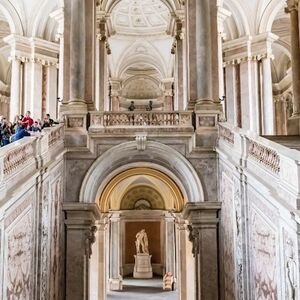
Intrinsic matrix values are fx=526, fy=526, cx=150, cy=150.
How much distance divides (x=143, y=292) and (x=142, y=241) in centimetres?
596

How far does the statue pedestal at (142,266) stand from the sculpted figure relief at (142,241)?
0.31 meters

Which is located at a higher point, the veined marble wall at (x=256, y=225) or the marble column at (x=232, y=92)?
the marble column at (x=232, y=92)

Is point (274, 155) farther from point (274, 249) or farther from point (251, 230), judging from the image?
point (251, 230)

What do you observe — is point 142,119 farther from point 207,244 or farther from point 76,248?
point 76,248

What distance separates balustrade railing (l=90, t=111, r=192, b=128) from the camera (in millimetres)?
15680

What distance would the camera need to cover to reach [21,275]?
1042 cm

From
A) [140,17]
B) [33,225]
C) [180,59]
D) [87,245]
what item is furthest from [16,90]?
[33,225]

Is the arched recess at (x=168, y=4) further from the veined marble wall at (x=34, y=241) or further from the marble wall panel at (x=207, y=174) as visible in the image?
the veined marble wall at (x=34, y=241)

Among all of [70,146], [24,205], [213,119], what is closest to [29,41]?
[70,146]

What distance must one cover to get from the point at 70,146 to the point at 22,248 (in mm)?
5306

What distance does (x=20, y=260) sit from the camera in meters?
10.4

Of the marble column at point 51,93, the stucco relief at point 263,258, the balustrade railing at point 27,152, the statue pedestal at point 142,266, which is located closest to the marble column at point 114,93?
the marble column at point 51,93

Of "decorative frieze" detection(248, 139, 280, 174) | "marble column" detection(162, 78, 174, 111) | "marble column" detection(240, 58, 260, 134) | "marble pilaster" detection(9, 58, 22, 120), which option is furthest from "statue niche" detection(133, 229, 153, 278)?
"decorative frieze" detection(248, 139, 280, 174)

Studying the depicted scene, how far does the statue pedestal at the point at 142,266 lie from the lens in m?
32.1
